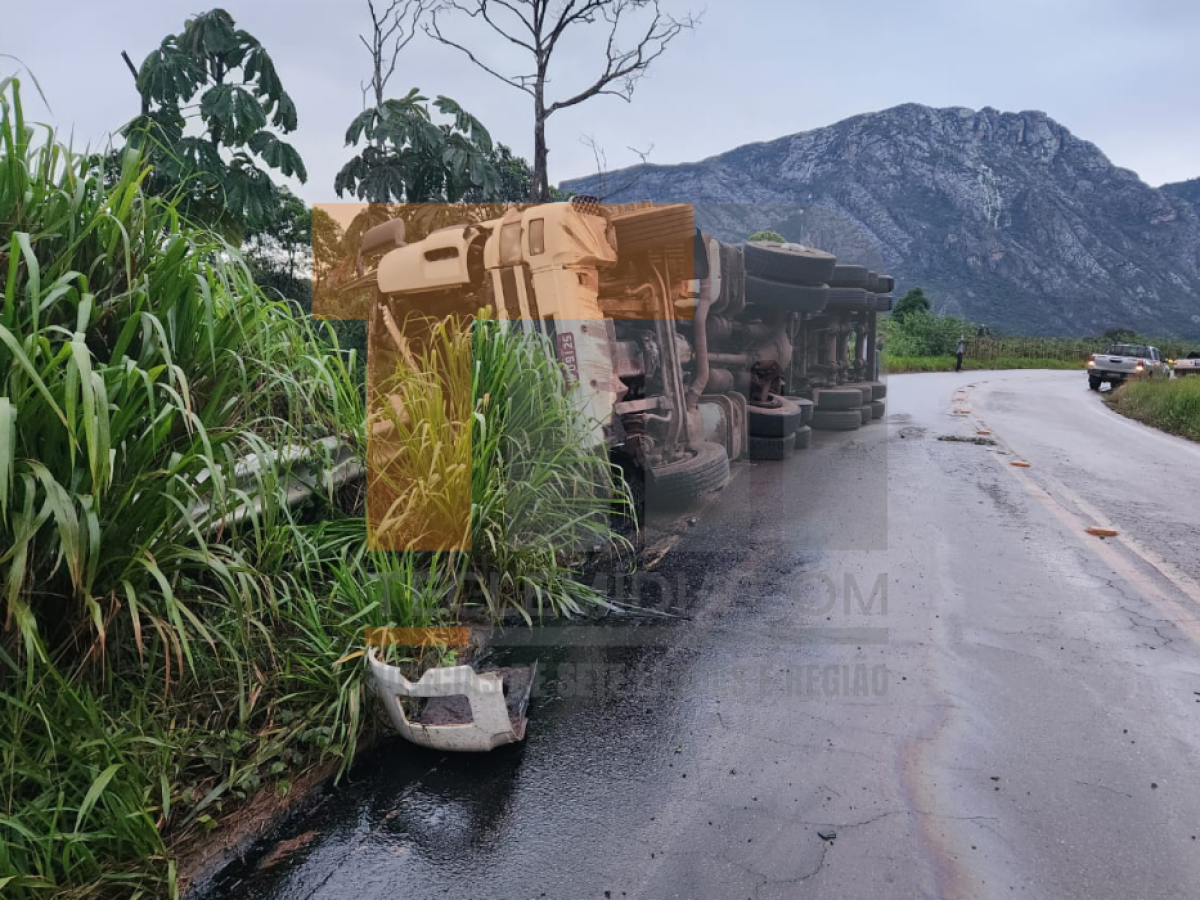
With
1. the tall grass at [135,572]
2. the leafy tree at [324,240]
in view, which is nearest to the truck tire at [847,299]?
the leafy tree at [324,240]

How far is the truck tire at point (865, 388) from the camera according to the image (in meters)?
11.7

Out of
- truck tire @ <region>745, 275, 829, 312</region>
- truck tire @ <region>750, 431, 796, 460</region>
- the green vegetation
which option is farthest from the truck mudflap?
the green vegetation

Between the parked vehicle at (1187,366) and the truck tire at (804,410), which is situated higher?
the truck tire at (804,410)

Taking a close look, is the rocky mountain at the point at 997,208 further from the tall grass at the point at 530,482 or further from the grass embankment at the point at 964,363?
the tall grass at the point at 530,482

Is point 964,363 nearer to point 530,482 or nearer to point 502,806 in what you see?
point 530,482

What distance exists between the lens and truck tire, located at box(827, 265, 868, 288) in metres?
11.2

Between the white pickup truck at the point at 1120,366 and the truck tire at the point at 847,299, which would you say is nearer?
the truck tire at the point at 847,299

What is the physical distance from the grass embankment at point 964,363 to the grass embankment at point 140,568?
1138 inches

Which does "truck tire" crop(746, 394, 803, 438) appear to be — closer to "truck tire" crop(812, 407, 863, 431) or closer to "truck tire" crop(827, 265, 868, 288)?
"truck tire" crop(812, 407, 863, 431)

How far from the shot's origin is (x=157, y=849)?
6.10ft

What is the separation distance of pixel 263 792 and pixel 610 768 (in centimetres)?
104

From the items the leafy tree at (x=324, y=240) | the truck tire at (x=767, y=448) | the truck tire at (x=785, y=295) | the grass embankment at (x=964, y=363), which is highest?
the leafy tree at (x=324, y=240)

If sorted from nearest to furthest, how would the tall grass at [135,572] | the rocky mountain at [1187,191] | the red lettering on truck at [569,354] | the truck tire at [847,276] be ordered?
1. the tall grass at [135,572]
2. the red lettering on truck at [569,354]
3. the truck tire at [847,276]
4. the rocky mountain at [1187,191]

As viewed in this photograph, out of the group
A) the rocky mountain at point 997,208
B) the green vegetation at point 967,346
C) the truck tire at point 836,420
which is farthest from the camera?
the rocky mountain at point 997,208
